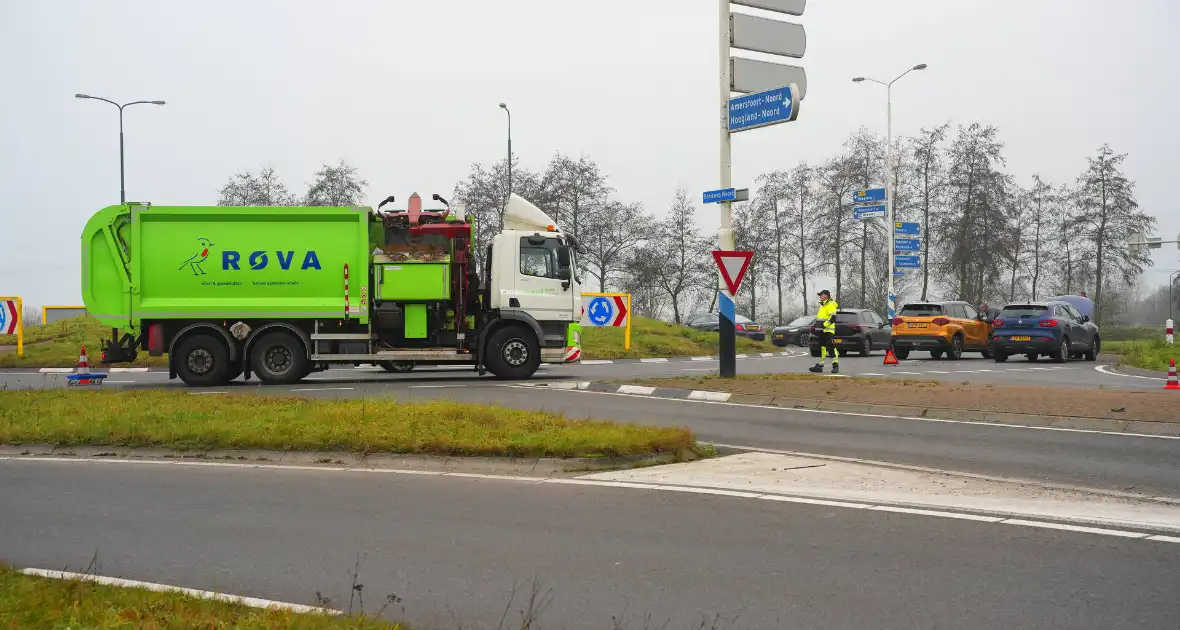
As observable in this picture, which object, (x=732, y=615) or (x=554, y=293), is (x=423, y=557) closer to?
(x=732, y=615)

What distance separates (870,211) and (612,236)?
1228 centimetres

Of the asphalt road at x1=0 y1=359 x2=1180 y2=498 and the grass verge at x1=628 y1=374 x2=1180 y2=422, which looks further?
the grass verge at x1=628 y1=374 x2=1180 y2=422

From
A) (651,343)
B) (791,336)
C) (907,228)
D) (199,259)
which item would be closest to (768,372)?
(651,343)

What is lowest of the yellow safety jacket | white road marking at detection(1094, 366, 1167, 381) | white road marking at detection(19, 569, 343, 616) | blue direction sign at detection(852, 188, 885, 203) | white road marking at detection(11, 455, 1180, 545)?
white road marking at detection(1094, 366, 1167, 381)

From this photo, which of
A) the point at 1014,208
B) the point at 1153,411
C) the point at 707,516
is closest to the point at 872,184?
the point at 1014,208

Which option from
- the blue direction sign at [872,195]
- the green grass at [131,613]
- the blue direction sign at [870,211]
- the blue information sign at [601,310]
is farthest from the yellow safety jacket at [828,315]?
the blue direction sign at [872,195]

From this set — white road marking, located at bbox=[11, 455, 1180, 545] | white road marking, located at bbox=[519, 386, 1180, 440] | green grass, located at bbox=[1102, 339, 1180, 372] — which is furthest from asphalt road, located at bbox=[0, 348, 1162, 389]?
white road marking, located at bbox=[11, 455, 1180, 545]

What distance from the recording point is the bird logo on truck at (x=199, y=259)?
18.4 m

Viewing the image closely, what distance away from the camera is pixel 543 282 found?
64.1ft

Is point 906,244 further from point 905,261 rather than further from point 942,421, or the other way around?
point 942,421

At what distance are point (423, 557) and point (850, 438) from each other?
6.66 metres

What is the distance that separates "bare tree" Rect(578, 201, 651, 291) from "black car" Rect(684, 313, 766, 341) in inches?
189

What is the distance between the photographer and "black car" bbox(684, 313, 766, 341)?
4231 centimetres

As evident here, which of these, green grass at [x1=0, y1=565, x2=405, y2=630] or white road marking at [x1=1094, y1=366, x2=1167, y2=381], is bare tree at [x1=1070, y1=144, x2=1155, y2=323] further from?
green grass at [x1=0, y1=565, x2=405, y2=630]
